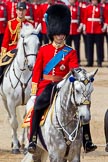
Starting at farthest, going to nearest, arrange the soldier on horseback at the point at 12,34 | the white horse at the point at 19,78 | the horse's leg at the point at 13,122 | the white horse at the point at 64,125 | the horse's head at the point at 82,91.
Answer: the soldier on horseback at the point at 12,34, the horse's leg at the point at 13,122, the white horse at the point at 19,78, the white horse at the point at 64,125, the horse's head at the point at 82,91

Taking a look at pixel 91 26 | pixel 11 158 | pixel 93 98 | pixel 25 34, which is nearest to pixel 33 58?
pixel 25 34

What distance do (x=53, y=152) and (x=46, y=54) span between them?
3.73 feet

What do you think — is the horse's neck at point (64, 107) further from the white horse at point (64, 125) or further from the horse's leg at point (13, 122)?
the horse's leg at point (13, 122)

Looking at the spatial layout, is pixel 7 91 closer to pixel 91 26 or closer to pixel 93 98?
pixel 93 98

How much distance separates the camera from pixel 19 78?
1337cm

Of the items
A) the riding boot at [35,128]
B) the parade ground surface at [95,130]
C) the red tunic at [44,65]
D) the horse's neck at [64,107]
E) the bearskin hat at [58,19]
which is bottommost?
the parade ground surface at [95,130]

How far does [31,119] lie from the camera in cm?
1041

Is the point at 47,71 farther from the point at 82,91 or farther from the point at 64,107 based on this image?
the point at 82,91

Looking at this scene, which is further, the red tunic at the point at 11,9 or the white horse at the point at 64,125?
the red tunic at the point at 11,9

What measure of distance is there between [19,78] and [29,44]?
2.57ft

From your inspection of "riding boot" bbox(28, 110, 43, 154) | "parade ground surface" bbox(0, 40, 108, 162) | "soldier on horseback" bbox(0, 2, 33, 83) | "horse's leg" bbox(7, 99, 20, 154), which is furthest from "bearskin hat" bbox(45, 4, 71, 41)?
"soldier on horseback" bbox(0, 2, 33, 83)

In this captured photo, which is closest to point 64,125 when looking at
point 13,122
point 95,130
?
point 13,122

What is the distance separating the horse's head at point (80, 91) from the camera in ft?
30.3

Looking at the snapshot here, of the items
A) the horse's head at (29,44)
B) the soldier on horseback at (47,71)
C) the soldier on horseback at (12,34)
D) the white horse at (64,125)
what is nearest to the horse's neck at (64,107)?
the white horse at (64,125)
